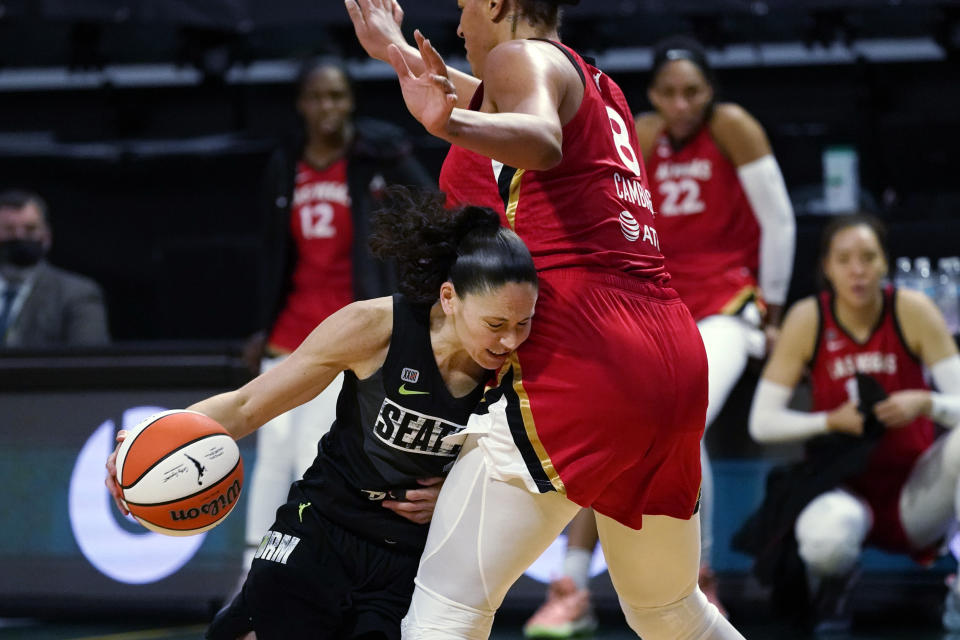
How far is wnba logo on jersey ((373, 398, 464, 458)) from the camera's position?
2.89 metres

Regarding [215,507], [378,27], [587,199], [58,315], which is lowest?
[215,507]

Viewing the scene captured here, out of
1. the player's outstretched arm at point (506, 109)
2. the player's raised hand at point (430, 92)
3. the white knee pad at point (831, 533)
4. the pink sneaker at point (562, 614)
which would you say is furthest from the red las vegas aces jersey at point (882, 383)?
the player's raised hand at point (430, 92)

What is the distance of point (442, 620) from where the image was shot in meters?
2.58

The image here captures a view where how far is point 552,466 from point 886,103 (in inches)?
224

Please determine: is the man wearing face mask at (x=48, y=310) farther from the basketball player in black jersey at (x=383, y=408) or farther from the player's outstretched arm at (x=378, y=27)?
the player's outstretched arm at (x=378, y=27)

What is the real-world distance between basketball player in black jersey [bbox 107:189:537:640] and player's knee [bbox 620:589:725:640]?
0.55 m

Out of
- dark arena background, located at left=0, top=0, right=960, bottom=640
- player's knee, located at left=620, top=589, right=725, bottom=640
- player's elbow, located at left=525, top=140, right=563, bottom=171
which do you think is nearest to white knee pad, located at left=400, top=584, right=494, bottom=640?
player's knee, located at left=620, top=589, right=725, bottom=640

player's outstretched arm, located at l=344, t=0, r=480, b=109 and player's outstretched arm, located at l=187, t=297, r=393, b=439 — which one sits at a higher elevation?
player's outstretched arm, located at l=344, t=0, r=480, b=109

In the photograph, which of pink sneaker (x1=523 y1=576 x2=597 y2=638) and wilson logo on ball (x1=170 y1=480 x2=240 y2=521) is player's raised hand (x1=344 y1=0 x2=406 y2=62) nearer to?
wilson logo on ball (x1=170 y1=480 x2=240 y2=521)

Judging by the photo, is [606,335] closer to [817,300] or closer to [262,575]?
[262,575]

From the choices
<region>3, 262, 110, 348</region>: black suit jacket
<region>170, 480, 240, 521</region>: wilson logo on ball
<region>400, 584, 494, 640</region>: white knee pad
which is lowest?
<region>400, 584, 494, 640</region>: white knee pad

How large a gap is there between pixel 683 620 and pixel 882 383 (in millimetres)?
2296

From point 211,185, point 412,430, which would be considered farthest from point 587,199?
point 211,185

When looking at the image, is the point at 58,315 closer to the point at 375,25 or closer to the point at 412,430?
the point at 412,430
